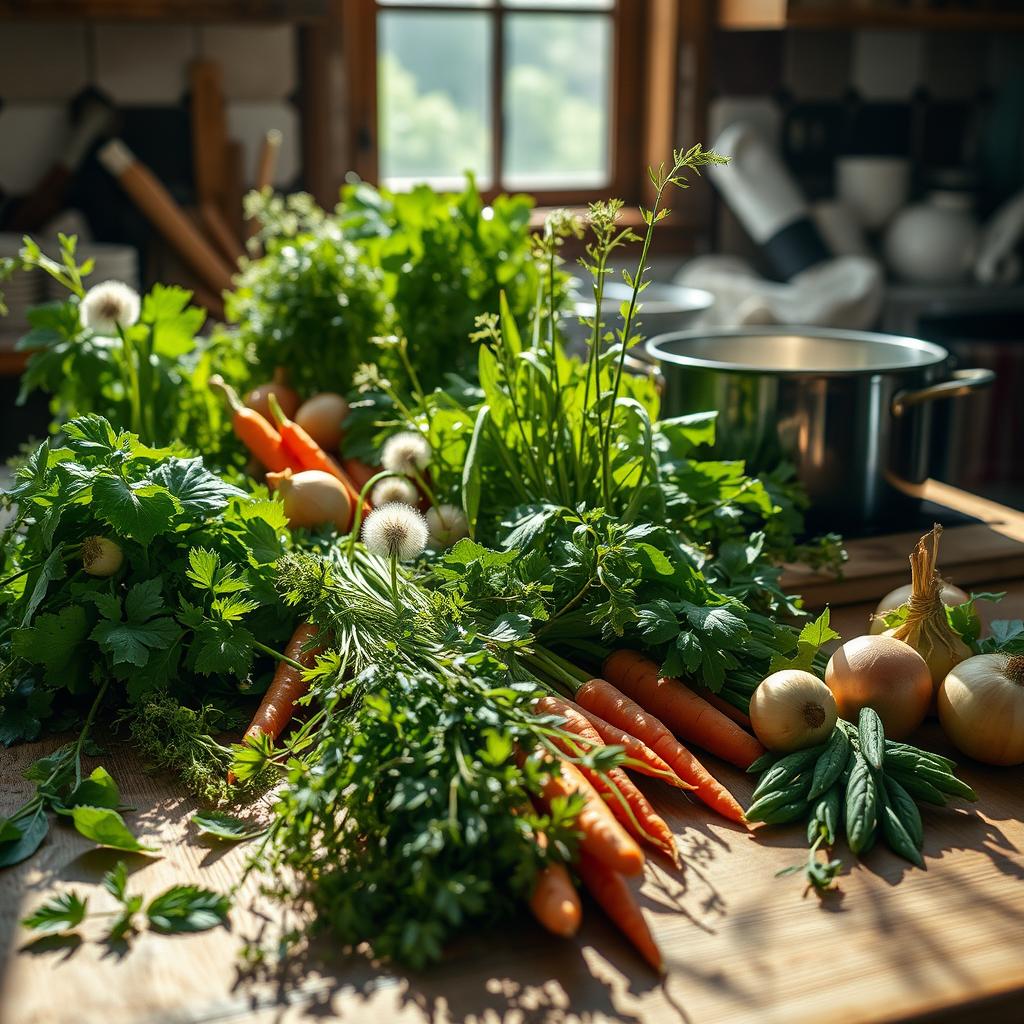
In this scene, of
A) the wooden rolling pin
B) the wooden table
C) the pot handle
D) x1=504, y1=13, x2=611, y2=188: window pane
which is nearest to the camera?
the wooden table

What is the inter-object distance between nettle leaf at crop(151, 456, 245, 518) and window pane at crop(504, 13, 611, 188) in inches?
93.2

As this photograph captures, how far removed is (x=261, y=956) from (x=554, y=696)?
0.31 m

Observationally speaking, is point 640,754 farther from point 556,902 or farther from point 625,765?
point 556,902

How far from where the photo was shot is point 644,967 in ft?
2.28

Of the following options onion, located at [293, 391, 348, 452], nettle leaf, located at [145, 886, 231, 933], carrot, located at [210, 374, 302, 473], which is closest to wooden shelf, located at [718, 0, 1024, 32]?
onion, located at [293, 391, 348, 452]

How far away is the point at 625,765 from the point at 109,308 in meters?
0.83

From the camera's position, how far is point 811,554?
124cm

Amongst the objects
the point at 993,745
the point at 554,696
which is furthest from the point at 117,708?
the point at 993,745

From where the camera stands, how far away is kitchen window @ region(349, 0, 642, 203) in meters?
3.02

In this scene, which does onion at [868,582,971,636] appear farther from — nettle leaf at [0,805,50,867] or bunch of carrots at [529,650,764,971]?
nettle leaf at [0,805,50,867]

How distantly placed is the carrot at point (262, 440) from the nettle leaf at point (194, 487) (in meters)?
0.28

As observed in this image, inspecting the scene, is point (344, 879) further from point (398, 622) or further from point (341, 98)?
point (341, 98)

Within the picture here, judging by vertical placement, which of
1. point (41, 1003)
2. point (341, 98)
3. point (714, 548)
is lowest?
point (41, 1003)

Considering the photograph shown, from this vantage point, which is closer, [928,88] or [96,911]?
[96,911]
